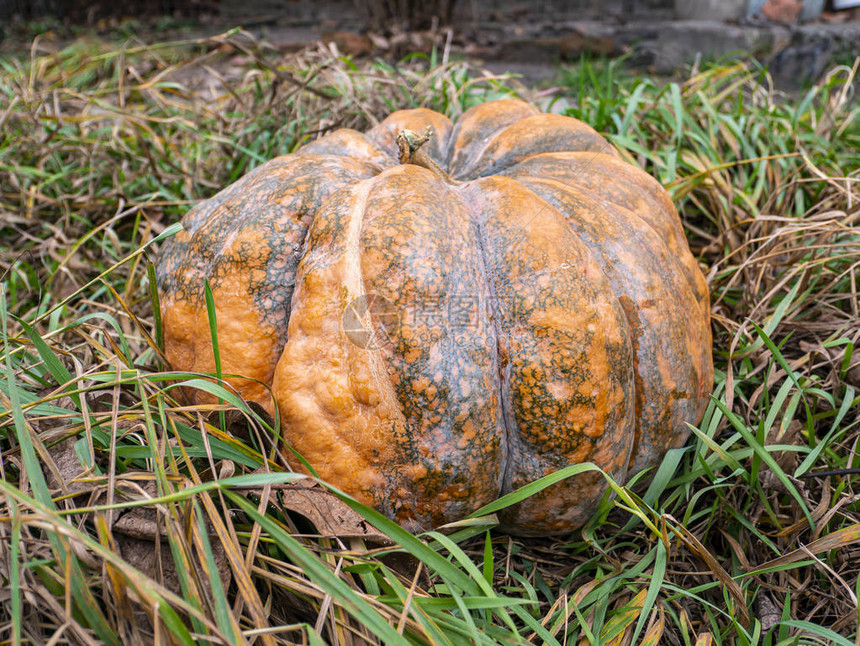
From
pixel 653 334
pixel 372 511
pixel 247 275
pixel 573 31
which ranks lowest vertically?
→ pixel 372 511

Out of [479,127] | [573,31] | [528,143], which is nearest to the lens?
[528,143]

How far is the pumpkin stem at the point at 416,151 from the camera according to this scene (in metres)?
1.69

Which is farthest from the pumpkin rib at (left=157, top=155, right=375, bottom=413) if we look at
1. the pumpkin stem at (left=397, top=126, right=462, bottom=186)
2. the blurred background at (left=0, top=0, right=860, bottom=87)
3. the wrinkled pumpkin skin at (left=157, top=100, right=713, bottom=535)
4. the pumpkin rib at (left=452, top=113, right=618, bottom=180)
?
the blurred background at (left=0, top=0, right=860, bottom=87)

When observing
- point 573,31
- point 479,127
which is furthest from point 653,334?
point 573,31

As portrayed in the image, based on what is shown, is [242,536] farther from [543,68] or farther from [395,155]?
[543,68]

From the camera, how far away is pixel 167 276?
180cm

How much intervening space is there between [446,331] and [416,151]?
561mm

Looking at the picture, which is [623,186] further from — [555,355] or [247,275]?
[247,275]

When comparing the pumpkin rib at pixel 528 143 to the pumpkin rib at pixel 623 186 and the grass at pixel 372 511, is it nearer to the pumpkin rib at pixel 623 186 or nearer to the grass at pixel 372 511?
the pumpkin rib at pixel 623 186

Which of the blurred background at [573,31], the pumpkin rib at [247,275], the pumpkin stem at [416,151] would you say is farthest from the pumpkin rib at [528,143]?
the blurred background at [573,31]

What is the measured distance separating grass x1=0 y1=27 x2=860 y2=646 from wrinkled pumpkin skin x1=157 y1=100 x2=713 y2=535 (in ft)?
0.38

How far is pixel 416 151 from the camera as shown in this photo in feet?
5.69

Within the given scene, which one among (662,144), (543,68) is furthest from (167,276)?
(543,68)

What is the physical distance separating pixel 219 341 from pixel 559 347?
32.6 inches
